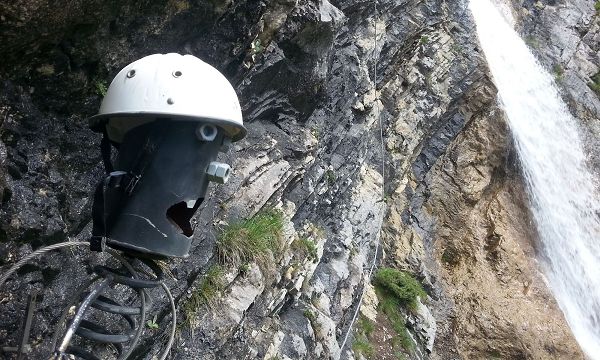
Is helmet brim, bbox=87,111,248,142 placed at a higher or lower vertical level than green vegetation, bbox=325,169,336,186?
higher

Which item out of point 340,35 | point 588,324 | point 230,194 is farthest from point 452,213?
point 230,194

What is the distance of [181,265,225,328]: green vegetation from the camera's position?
4289 mm

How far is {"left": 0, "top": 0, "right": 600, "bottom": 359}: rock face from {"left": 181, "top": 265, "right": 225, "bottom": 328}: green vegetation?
60 mm

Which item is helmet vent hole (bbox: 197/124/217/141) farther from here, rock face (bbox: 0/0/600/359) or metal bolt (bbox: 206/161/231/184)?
rock face (bbox: 0/0/600/359)

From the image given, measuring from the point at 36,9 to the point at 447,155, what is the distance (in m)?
10.7

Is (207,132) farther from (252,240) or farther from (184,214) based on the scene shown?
(252,240)

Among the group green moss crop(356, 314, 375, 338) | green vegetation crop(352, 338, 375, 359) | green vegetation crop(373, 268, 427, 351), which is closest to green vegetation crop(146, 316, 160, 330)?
green vegetation crop(352, 338, 375, 359)

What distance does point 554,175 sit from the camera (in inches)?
558

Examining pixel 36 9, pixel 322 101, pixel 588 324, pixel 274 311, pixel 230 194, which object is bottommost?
pixel 588 324

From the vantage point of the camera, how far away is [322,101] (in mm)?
7434

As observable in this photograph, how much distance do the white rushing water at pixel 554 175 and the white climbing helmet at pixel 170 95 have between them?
10.7 m

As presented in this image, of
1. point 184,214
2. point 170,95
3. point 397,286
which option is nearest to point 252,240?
point 184,214

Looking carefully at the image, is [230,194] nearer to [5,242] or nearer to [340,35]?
[5,242]

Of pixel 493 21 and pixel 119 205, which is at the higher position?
pixel 493 21
